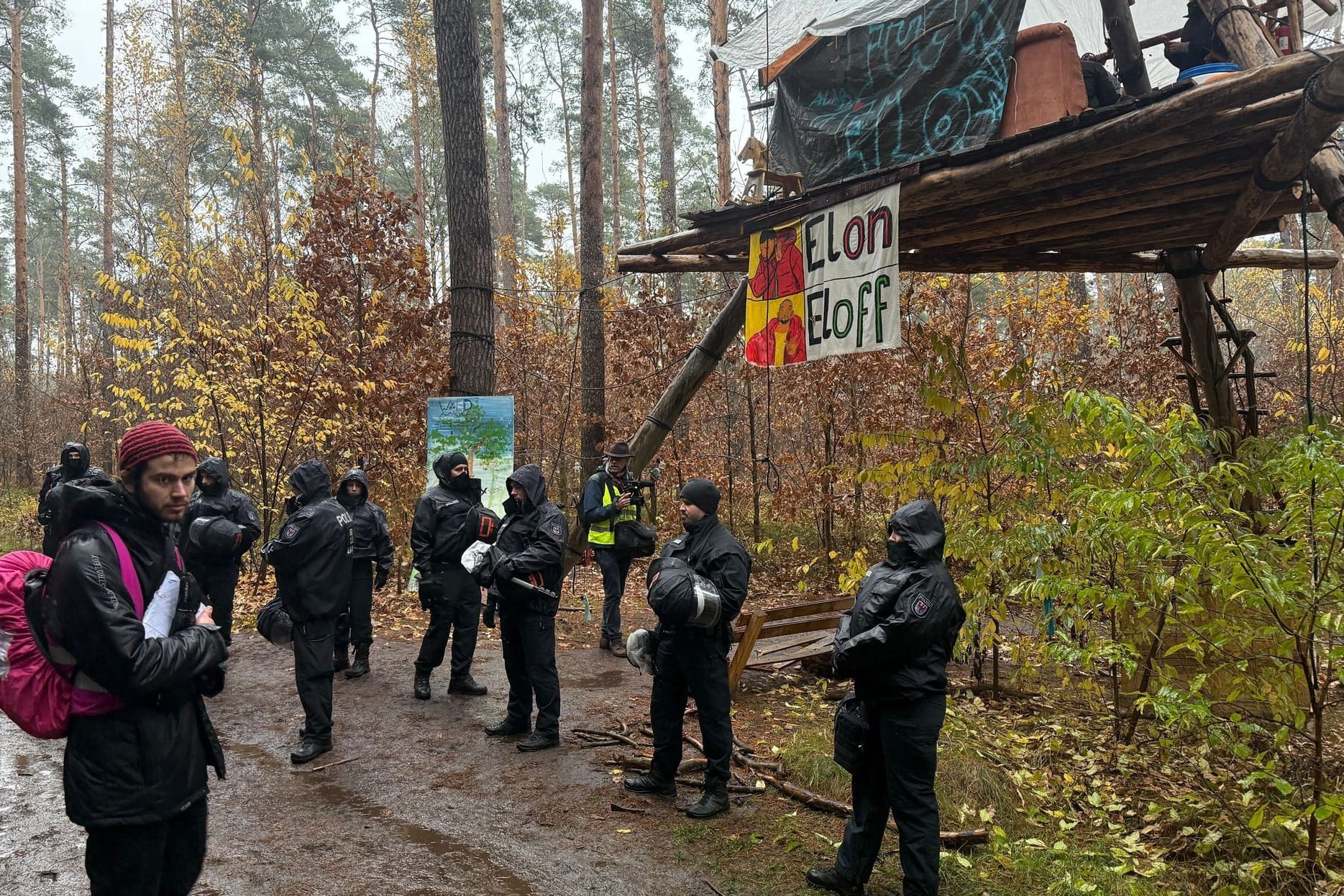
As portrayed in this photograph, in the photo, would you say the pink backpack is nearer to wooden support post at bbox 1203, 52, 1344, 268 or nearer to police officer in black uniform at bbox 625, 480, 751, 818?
police officer in black uniform at bbox 625, 480, 751, 818

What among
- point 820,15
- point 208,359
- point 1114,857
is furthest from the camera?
point 208,359

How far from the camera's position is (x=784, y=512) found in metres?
11.5

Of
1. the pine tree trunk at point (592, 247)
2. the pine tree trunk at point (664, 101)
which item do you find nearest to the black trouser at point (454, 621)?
the pine tree trunk at point (592, 247)

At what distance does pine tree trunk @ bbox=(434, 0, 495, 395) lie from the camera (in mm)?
10117

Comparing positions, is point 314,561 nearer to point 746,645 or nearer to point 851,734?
point 746,645

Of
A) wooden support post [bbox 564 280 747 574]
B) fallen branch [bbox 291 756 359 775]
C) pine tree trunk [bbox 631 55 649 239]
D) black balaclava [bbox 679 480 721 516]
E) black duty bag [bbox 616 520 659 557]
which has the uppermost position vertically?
pine tree trunk [bbox 631 55 649 239]

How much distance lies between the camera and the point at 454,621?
6895 millimetres

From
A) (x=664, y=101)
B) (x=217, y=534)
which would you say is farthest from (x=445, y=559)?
(x=664, y=101)

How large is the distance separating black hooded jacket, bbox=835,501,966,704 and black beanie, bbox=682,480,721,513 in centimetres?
118

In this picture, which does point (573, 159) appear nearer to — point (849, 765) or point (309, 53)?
point (309, 53)

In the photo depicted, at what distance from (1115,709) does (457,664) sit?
541 centimetres

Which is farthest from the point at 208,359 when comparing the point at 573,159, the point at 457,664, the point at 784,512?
the point at 573,159

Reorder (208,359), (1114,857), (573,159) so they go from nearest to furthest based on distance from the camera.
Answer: (1114,857)
(208,359)
(573,159)

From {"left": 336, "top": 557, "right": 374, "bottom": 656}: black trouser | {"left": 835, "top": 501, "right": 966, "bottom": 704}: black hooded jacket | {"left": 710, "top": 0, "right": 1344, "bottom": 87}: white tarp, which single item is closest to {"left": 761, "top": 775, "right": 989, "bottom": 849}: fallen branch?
{"left": 835, "top": 501, "right": 966, "bottom": 704}: black hooded jacket
